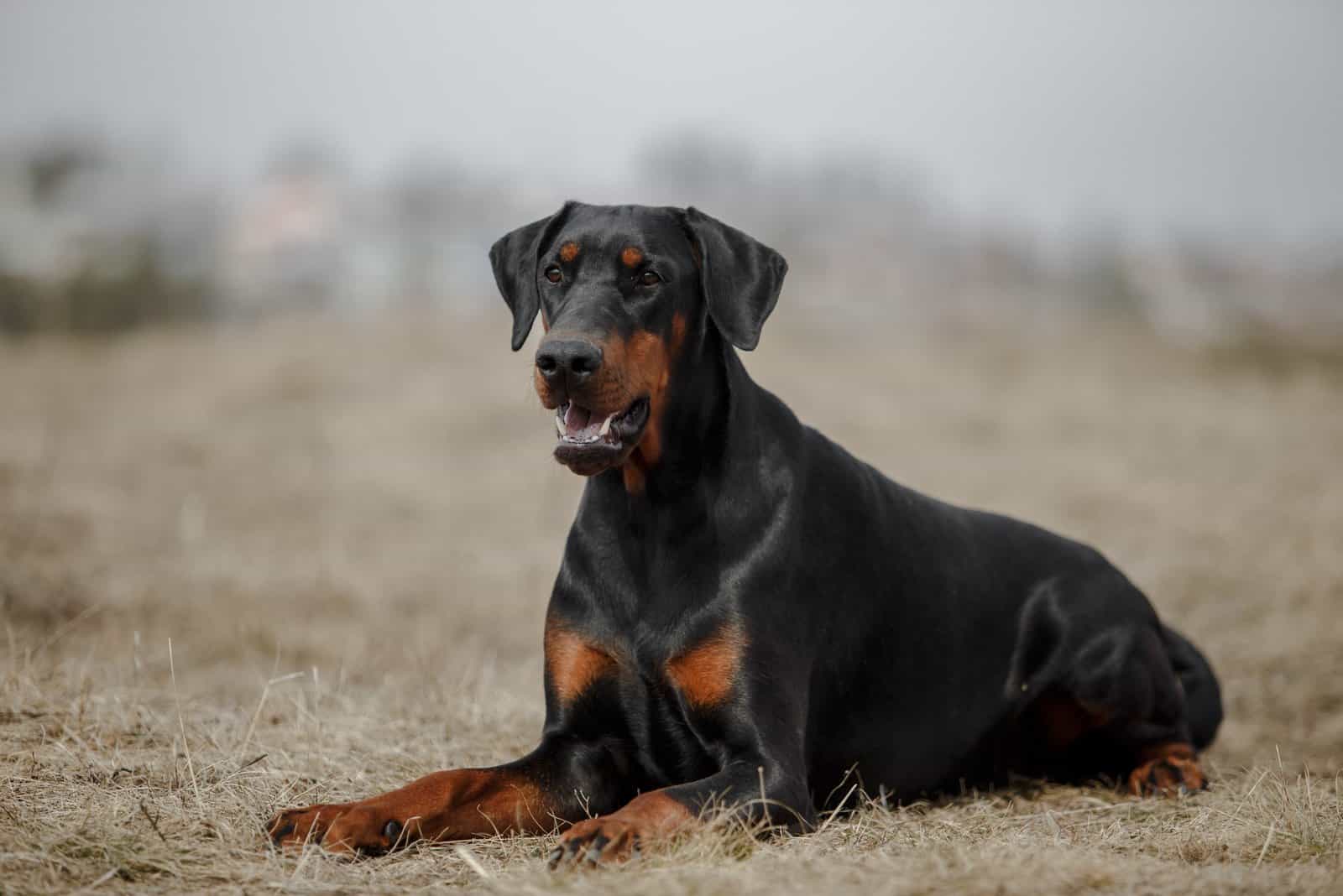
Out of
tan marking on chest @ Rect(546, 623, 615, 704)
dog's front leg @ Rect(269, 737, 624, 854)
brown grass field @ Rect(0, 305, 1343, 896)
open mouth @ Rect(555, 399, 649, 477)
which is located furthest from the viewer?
tan marking on chest @ Rect(546, 623, 615, 704)

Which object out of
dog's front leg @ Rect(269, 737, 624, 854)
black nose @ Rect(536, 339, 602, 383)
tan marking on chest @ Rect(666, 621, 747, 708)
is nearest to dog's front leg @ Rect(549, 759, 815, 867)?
tan marking on chest @ Rect(666, 621, 747, 708)

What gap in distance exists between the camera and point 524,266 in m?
3.68

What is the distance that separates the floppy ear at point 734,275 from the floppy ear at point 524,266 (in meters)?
0.44

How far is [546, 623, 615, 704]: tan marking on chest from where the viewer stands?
3.30 m

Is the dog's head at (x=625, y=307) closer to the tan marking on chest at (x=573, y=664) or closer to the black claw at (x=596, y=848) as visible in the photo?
the tan marking on chest at (x=573, y=664)

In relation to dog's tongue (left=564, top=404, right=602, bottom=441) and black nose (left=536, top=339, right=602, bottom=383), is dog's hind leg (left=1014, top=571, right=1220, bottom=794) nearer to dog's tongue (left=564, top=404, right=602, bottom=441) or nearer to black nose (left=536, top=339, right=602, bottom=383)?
dog's tongue (left=564, top=404, right=602, bottom=441)

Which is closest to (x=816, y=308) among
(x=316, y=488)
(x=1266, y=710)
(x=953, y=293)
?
(x=953, y=293)

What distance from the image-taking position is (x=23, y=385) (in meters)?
16.0

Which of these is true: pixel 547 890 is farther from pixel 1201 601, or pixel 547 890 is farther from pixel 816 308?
pixel 816 308

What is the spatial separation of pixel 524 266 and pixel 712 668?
1306mm

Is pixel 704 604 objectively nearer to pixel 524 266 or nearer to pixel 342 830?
pixel 342 830

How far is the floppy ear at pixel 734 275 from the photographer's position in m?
3.34

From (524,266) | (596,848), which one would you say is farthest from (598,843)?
(524,266)

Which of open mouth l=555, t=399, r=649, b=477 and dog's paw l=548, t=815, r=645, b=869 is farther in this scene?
open mouth l=555, t=399, r=649, b=477
